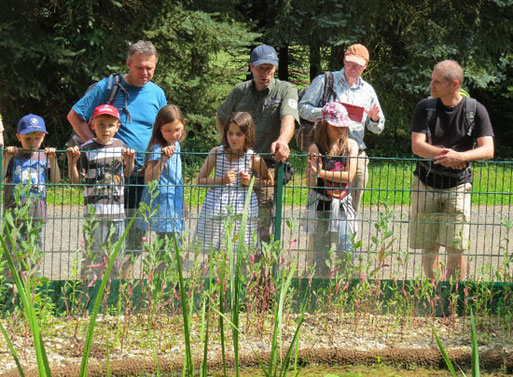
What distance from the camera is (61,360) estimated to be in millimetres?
4879

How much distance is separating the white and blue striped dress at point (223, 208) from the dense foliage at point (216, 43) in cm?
827

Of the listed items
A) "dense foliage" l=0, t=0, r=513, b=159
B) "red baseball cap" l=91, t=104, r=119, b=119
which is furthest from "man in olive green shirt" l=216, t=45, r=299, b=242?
"dense foliage" l=0, t=0, r=513, b=159

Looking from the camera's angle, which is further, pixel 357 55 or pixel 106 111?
pixel 357 55

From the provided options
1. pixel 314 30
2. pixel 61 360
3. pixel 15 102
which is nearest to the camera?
pixel 61 360

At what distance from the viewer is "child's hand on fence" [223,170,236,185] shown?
581cm

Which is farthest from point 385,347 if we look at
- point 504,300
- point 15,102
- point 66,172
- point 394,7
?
point 394,7

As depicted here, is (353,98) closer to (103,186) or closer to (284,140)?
(284,140)

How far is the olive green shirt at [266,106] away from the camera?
644 centimetres

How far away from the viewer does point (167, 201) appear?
5727 mm

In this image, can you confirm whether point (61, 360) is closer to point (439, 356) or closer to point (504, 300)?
point (439, 356)

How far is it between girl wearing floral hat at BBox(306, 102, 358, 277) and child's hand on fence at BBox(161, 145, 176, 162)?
36.1 inches

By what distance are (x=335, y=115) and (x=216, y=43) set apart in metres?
9.50

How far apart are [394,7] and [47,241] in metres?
13.4

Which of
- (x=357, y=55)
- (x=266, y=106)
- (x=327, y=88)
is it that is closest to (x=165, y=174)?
(x=266, y=106)
